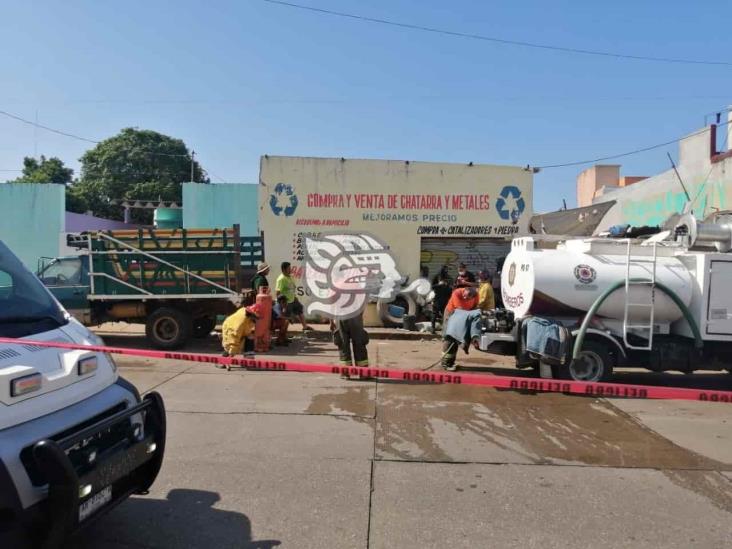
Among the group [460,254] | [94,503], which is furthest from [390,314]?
[94,503]

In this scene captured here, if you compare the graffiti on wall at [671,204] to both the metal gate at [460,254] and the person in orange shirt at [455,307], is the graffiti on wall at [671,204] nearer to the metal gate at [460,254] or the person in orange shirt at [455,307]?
the metal gate at [460,254]

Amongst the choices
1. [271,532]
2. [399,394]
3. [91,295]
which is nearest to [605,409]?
[399,394]

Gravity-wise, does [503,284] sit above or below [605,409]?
above

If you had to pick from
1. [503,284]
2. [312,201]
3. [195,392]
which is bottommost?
[195,392]

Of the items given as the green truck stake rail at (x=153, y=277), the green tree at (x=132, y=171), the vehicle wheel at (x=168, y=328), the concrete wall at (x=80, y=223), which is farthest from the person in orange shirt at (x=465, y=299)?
the green tree at (x=132, y=171)

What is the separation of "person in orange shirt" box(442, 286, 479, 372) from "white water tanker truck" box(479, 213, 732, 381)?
60cm

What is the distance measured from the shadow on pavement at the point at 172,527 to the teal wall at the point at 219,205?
52.0 ft

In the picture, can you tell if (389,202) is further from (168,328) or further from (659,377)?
Result: (659,377)

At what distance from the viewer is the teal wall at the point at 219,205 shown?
19203 millimetres

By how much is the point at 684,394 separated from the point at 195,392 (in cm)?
555

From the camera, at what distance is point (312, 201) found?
14773mm

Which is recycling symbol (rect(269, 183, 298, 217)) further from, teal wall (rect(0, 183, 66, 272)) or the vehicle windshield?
the vehicle windshield

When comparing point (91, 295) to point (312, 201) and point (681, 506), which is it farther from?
point (681, 506)

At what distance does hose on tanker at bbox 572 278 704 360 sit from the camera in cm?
758
